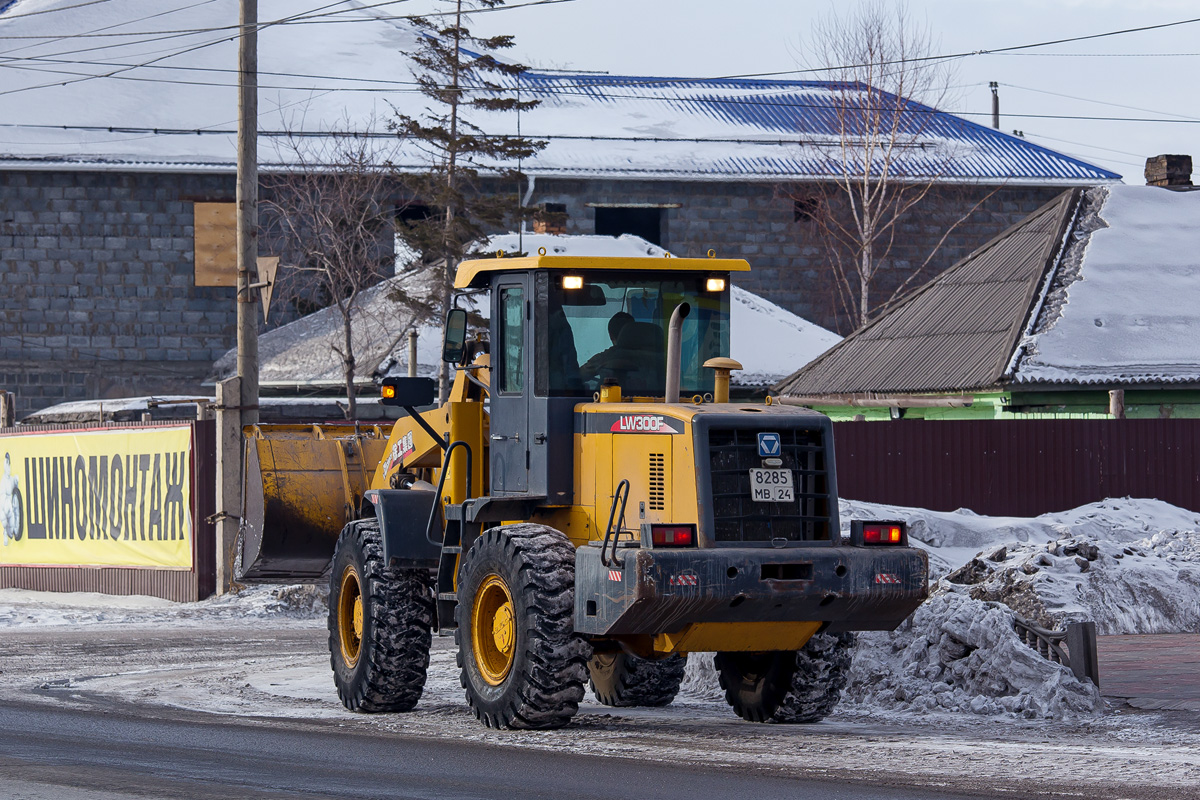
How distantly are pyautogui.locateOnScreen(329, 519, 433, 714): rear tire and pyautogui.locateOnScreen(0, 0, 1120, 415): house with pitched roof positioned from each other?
88.0 ft

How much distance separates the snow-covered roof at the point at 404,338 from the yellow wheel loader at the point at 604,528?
22.9m

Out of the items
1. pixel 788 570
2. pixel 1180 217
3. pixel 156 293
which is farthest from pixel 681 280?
pixel 156 293

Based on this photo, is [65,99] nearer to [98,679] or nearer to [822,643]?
[98,679]

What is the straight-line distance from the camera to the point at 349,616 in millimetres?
12242

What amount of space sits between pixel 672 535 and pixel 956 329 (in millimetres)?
19719

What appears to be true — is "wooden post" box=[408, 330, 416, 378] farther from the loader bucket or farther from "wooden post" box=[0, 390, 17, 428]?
the loader bucket

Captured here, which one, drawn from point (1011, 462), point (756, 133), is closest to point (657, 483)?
point (1011, 462)

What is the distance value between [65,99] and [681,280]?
35327mm

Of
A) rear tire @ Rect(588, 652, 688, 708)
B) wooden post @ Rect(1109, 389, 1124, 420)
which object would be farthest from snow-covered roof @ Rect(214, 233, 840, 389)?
rear tire @ Rect(588, 652, 688, 708)

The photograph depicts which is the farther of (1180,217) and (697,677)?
(1180,217)

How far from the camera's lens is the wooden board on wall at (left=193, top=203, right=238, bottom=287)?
132 ft

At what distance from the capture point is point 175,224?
40375 mm

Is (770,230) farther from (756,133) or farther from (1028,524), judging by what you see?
(1028,524)

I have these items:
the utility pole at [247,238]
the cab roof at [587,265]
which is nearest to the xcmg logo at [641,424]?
the cab roof at [587,265]
